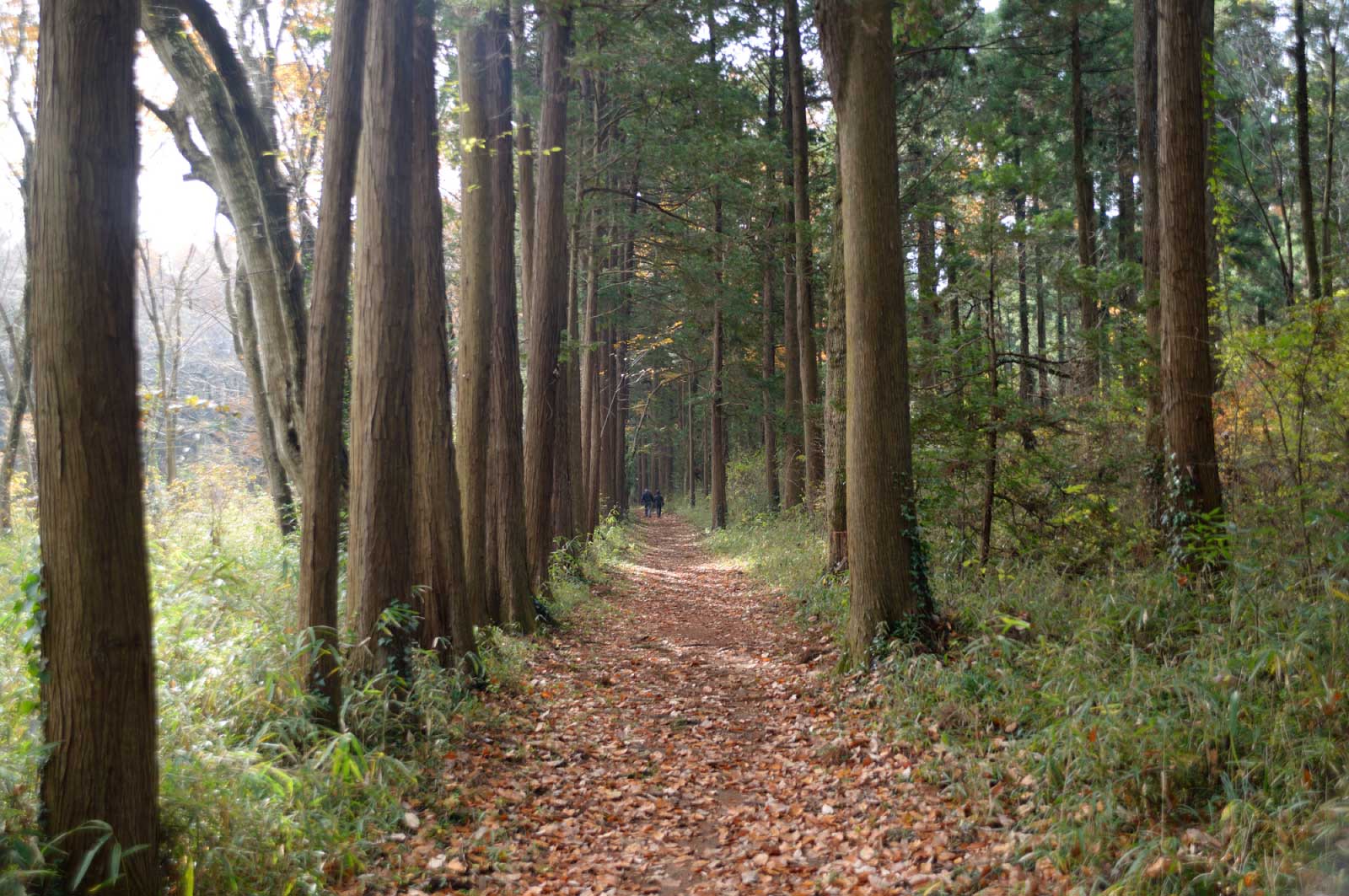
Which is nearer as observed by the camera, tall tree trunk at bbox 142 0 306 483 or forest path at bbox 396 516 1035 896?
forest path at bbox 396 516 1035 896

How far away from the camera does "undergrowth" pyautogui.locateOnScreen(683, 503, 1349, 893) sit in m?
3.47

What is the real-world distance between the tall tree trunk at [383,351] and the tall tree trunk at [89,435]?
3.13 m

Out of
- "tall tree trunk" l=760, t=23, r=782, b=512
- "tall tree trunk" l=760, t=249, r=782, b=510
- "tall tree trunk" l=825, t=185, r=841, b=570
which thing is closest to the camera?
"tall tree trunk" l=825, t=185, r=841, b=570

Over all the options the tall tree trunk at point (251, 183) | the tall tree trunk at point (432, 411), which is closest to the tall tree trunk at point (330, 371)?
the tall tree trunk at point (432, 411)

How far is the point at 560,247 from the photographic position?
11781 millimetres

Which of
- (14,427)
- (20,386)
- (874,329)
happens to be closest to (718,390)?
(20,386)

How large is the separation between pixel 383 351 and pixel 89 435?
3.47 m

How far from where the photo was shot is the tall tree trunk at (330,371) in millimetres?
5496

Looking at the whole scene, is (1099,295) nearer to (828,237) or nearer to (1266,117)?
(828,237)

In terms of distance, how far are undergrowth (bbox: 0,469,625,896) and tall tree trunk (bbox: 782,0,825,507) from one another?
32.6ft

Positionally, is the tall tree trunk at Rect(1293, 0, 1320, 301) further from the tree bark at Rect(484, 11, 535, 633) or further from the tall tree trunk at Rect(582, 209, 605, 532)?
the tree bark at Rect(484, 11, 535, 633)

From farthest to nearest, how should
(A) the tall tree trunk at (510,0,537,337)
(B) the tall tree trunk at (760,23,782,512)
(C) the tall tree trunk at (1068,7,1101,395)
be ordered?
(B) the tall tree trunk at (760,23,782,512)
(C) the tall tree trunk at (1068,7,1101,395)
(A) the tall tree trunk at (510,0,537,337)

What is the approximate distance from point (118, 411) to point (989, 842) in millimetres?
4417

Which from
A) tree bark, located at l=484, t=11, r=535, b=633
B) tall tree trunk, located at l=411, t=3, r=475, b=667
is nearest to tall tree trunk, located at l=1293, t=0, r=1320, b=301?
tree bark, located at l=484, t=11, r=535, b=633
